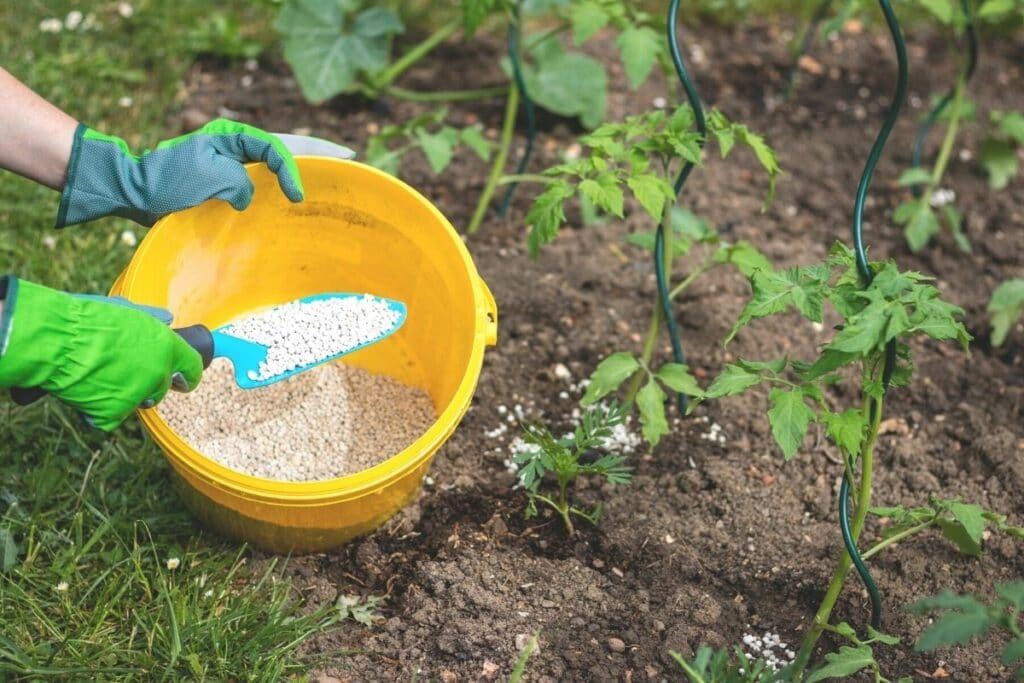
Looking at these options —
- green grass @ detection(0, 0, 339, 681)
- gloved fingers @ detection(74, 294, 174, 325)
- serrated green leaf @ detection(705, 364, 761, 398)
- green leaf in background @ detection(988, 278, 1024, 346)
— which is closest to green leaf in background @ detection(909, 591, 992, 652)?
serrated green leaf @ detection(705, 364, 761, 398)

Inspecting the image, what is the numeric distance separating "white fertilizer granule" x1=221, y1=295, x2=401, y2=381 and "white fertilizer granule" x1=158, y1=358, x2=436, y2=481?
0.55 feet

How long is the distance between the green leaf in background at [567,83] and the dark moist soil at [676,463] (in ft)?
0.42

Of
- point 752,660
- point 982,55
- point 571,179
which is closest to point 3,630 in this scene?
point 752,660

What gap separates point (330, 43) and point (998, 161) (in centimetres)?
179

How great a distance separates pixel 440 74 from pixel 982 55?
64.8 inches

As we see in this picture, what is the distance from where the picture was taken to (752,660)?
1829 mm

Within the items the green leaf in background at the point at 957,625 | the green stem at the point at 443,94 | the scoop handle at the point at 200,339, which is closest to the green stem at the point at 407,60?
the green stem at the point at 443,94

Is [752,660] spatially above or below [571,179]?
below

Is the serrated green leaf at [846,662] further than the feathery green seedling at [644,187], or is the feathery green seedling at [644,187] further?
the feathery green seedling at [644,187]

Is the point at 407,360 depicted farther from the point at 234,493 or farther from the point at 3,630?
the point at 3,630

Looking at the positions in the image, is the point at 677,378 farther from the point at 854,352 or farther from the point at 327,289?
the point at 327,289

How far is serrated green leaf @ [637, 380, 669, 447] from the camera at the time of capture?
6.54 feet

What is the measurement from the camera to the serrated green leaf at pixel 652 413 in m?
1.99

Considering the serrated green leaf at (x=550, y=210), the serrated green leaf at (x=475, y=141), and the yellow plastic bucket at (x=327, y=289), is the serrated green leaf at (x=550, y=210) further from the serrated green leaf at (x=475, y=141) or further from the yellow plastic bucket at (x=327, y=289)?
the serrated green leaf at (x=475, y=141)
